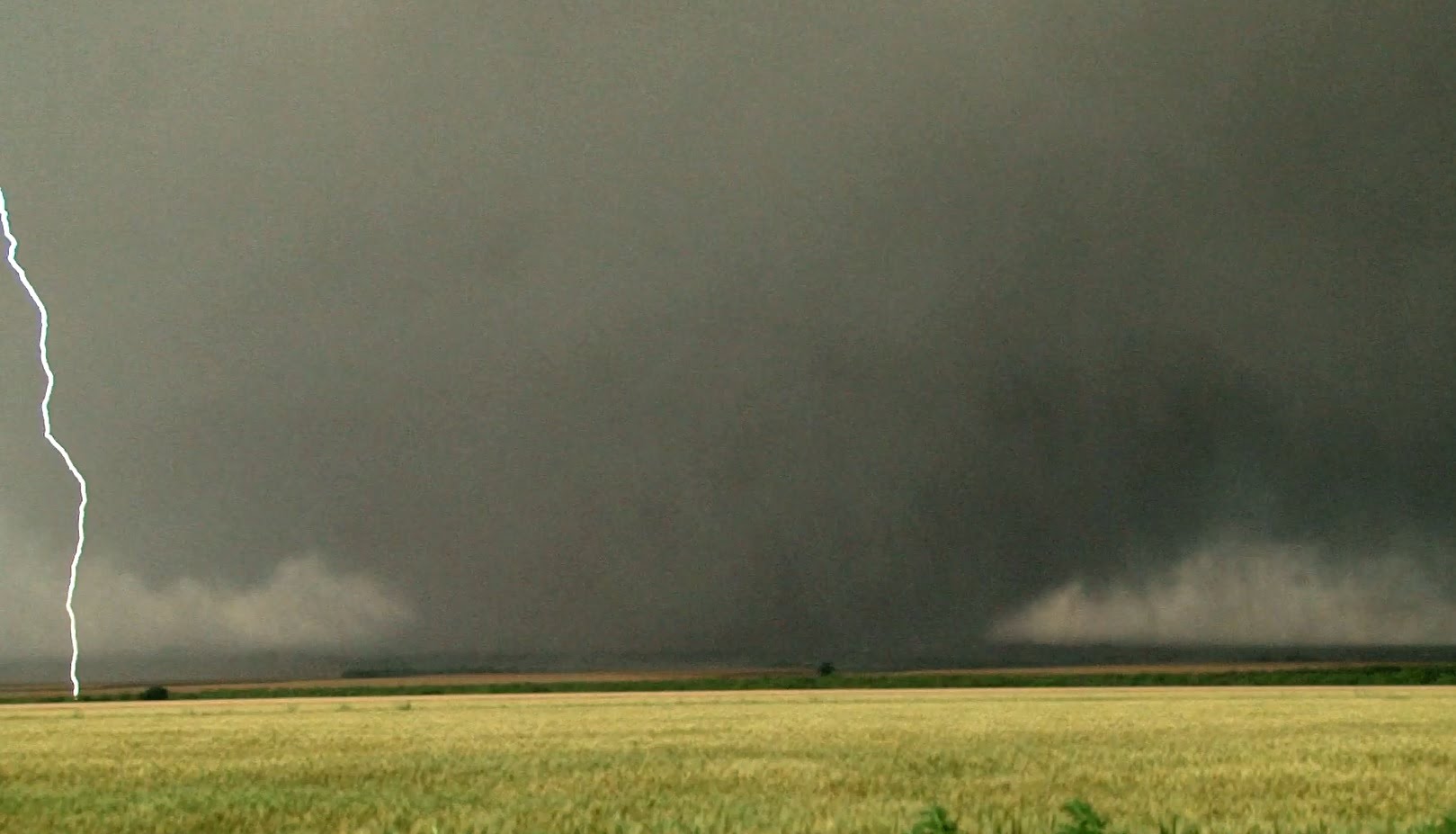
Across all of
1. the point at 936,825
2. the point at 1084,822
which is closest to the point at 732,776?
the point at 936,825

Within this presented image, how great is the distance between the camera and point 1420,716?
129 feet

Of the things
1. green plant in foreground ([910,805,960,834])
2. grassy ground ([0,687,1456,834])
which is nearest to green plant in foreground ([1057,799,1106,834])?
green plant in foreground ([910,805,960,834])

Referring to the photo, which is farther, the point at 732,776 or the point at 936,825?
the point at 732,776

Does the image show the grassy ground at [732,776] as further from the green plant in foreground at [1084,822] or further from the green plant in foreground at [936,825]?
the green plant in foreground at [936,825]

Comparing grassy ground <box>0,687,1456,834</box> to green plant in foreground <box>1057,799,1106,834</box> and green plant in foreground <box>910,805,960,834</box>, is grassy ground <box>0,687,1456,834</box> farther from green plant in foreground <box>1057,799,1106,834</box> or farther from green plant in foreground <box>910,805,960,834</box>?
green plant in foreground <box>910,805,960,834</box>

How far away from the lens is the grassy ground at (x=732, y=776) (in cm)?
1271

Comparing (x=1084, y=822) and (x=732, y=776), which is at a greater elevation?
(x=1084, y=822)

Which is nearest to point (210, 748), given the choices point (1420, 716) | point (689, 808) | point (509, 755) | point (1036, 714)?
point (509, 755)

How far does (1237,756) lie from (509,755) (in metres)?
13.0

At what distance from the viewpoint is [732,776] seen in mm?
17609

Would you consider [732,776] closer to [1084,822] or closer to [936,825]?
[936,825]

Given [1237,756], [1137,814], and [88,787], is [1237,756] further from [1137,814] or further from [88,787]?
[88,787]

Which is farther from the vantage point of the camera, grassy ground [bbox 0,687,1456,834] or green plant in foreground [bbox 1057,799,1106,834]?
grassy ground [bbox 0,687,1456,834]

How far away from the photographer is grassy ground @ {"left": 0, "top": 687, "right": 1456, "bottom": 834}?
500 inches
